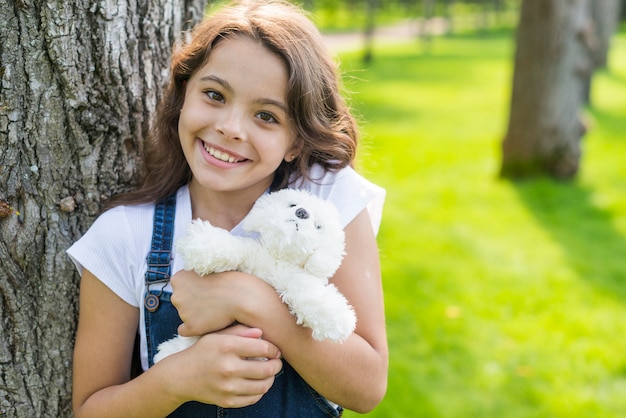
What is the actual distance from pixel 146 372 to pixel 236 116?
24.2 inches

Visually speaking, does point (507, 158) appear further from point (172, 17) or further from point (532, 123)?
point (172, 17)

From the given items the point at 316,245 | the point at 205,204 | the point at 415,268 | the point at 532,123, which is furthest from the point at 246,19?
the point at 532,123

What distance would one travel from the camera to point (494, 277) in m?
4.29

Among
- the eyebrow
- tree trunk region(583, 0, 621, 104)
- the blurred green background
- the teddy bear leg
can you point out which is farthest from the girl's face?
tree trunk region(583, 0, 621, 104)

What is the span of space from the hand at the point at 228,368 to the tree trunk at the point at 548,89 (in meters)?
5.18

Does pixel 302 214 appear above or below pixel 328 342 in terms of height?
above

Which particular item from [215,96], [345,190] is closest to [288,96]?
[215,96]

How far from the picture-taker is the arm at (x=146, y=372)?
1.44 metres

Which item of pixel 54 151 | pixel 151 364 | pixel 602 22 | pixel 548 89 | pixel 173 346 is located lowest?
pixel 602 22

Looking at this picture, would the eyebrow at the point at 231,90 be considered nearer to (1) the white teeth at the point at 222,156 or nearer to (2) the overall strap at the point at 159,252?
(1) the white teeth at the point at 222,156

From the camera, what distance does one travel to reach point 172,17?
1.87 m

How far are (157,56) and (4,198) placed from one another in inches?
21.7

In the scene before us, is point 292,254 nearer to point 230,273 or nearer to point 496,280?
point 230,273

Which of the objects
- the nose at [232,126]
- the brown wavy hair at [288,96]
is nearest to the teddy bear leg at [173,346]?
the brown wavy hair at [288,96]
